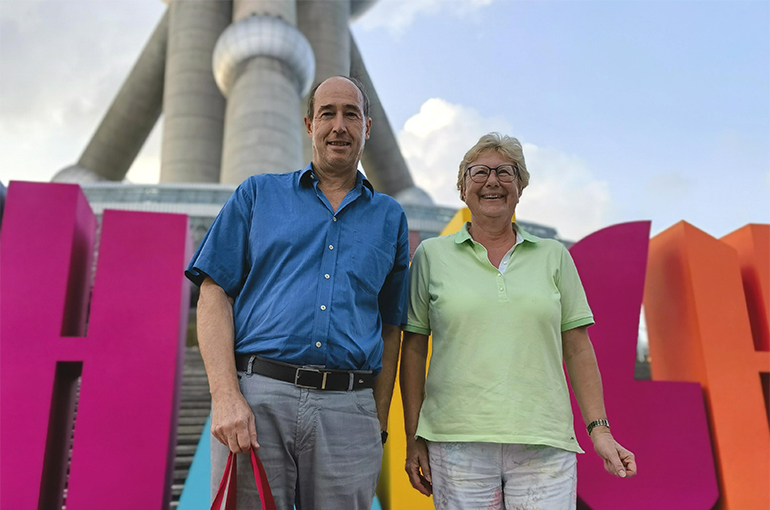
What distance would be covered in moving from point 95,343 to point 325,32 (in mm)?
27909

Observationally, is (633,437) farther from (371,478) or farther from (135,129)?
(135,129)

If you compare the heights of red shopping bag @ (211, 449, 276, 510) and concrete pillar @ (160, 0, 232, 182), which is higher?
concrete pillar @ (160, 0, 232, 182)

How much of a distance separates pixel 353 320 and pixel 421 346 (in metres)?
0.54

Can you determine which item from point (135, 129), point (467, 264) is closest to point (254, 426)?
point (467, 264)

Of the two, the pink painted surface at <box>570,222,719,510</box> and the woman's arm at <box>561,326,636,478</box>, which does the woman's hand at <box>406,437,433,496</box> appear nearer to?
the woman's arm at <box>561,326,636,478</box>

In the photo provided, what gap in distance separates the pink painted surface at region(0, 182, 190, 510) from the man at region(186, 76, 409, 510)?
2.53m

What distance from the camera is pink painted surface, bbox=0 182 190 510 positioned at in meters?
3.95

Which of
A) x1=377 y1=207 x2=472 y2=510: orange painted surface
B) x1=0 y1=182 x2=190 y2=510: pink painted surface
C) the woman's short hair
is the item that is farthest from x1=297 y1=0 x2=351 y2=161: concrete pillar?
the woman's short hair

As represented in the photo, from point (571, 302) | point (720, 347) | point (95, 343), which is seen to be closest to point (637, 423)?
point (720, 347)

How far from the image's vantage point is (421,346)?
7.98 feet

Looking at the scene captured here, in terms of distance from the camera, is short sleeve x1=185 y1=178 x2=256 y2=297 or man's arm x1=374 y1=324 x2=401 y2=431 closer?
short sleeve x1=185 y1=178 x2=256 y2=297

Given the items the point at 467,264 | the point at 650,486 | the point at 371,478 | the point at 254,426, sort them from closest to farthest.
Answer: the point at 254,426, the point at 371,478, the point at 467,264, the point at 650,486

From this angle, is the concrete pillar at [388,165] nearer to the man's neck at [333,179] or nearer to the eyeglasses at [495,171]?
the eyeglasses at [495,171]

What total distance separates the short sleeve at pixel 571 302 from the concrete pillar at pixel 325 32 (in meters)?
27.7
